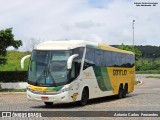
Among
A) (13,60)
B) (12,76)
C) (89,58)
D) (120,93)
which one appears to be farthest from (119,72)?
(13,60)

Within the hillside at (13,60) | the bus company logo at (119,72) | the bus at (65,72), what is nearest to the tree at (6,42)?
the hillside at (13,60)

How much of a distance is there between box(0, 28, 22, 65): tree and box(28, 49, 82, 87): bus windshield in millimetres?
16070

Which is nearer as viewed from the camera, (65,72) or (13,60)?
(65,72)

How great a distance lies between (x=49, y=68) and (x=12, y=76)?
67.0ft

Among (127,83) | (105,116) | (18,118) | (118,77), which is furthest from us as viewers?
(127,83)

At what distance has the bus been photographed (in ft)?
65.8

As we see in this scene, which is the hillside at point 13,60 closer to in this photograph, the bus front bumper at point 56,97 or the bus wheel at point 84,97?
the bus wheel at point 84,97

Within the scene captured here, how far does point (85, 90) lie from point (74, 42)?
2737 millimetres

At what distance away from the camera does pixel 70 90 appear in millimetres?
20312

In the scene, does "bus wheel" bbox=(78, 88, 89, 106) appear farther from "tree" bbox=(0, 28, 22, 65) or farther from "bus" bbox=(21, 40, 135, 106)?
"tree" bbox=(0, 28, 22, 65)

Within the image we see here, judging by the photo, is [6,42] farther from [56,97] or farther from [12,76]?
[56,97]

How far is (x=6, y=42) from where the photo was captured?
121 feet

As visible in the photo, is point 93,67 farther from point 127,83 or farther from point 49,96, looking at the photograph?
point 127,83

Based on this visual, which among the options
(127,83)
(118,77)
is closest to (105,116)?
(118,77)
